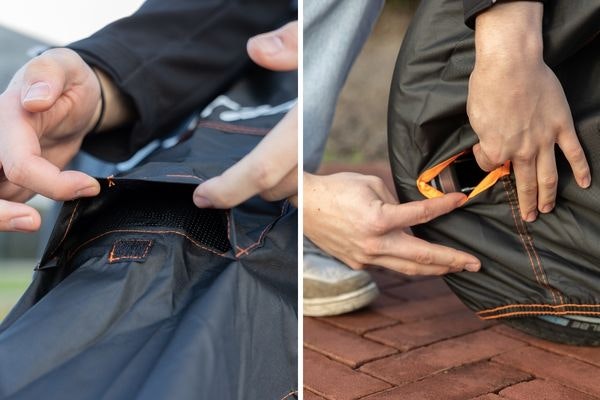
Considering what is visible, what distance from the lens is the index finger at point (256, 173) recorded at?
1.06m

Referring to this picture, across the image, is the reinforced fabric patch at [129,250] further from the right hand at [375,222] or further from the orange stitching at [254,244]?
the right hand at [375,222]

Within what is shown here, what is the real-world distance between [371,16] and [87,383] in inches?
39.5

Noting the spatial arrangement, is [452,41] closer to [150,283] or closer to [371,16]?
[371,16]

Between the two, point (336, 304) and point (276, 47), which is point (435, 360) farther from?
point (276, 47)

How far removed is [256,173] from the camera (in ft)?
3.68

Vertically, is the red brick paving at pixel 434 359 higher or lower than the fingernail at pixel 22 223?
lower

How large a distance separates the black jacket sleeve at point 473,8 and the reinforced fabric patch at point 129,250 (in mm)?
546

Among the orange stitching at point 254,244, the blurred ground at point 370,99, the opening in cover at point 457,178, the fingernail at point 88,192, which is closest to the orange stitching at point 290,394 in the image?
the orange stitching at point 254,244

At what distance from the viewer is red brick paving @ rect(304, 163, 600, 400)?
49.7 inches

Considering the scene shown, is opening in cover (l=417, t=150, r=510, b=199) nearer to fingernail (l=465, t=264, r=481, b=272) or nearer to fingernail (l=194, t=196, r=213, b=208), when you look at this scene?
fingernail (l=465, t=264, r=481, b=272)

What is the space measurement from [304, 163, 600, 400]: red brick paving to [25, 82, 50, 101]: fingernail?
62cm

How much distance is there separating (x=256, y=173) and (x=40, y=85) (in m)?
0.31

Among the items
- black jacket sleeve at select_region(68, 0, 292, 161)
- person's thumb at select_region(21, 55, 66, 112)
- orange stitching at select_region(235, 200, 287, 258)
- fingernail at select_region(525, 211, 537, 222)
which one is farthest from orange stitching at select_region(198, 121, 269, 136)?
fingernail at select_region(525, 211, 537, 222)

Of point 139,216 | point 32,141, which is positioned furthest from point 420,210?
point 32,141
